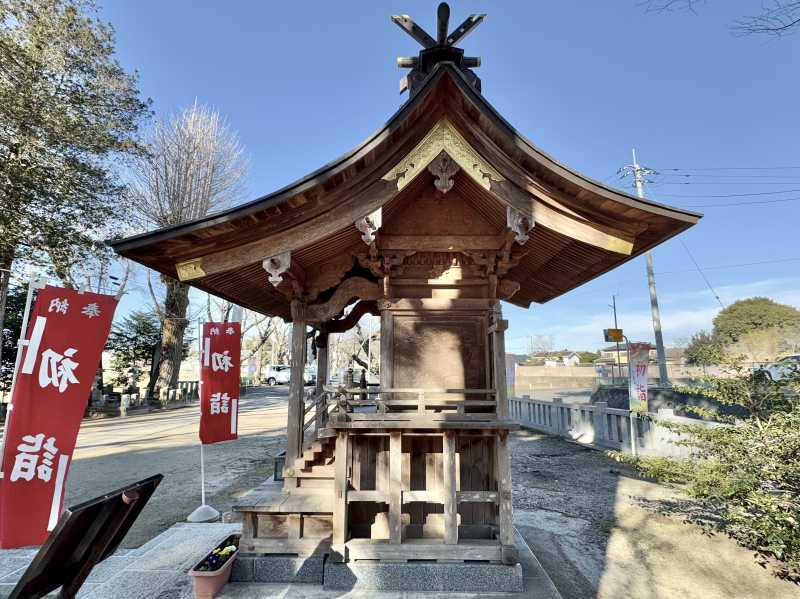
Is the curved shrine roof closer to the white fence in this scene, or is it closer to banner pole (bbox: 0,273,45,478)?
banner pole (bbox: 0,273,45,478)

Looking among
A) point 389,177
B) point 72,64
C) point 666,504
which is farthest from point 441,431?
point 72,64

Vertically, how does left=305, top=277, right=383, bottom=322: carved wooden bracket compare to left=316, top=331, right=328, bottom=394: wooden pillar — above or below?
above

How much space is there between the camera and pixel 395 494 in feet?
14.9

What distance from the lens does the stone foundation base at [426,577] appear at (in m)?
4.39

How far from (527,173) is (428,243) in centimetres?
146

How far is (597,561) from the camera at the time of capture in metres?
5.63

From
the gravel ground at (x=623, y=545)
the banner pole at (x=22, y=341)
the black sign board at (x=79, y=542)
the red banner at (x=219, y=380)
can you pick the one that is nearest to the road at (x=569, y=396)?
the gravel ground at (x=623, y=545)

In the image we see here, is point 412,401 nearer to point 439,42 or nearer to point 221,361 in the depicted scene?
point 439,42

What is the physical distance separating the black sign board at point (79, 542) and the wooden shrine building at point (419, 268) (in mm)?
2204

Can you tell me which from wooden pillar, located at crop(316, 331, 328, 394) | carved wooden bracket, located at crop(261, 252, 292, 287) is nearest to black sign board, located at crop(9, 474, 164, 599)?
carved wooden bracket, located at crop(261, 252, 292, 287)

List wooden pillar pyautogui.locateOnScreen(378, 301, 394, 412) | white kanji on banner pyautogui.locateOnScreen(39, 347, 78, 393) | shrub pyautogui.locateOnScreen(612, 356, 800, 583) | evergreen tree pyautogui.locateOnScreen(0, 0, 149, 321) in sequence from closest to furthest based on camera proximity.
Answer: white kanji on banner pyautogui.locateOnScreen(39, 347, 78, 393) → shrub pyautogui.locateOnScreen(612, 356, 800, 583) → wooden pillar pyautogui.locateOnScreen(378, 301, 394, 412) → evergreen tree pyautogui.locateOnScreen(0, 0, 149, 321)

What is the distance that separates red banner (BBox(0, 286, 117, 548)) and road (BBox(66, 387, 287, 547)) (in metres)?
2.94

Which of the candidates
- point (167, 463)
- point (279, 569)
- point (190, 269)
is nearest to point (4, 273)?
point (167, 463)

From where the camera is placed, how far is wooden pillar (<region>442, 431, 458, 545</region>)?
4555 mm
